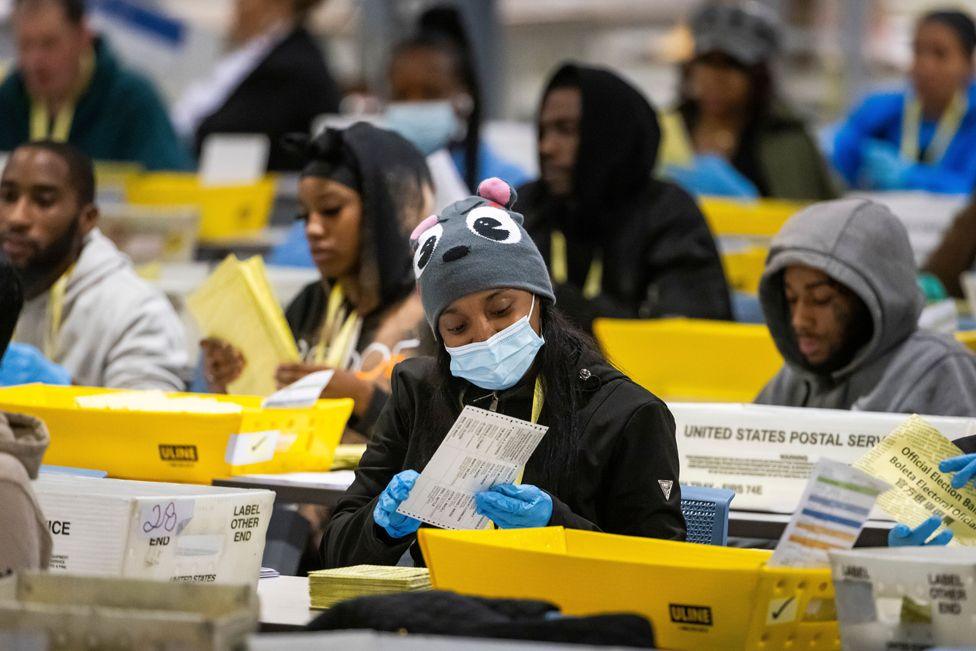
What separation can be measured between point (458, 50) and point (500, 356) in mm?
5436

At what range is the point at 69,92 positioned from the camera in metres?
8.63

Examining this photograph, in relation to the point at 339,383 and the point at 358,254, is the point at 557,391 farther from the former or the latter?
the point at 358,254

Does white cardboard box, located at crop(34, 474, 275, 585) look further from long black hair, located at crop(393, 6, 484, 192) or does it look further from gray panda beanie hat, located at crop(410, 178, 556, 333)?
long black hair, located at crop(393, 6, 484, 192)

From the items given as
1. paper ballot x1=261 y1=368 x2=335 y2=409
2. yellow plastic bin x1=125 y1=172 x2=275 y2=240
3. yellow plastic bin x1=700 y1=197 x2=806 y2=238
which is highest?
paper ballot x1=261 y1=368 x2=335 y2=409

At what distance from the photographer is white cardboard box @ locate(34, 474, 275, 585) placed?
3.22 metres

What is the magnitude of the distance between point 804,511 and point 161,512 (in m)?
1.14

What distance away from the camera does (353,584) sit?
315cm

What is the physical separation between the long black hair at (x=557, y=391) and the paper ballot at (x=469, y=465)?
0.18m

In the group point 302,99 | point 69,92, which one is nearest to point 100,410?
point 69,92

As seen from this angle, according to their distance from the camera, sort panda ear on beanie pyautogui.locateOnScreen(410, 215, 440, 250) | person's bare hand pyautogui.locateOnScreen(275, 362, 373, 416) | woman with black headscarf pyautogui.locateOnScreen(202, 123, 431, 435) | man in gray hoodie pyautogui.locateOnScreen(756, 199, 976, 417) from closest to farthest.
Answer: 1. panda ear on beanie pyautogui.locateOnScreen(410, 215, 440, 250)
2. man in gray hoodie pyautogui.locateOnScreen(756, 199, 976, 417)
3. person's bare hand pyautogui.locateOnScreen(275, 362, 373, 416)
4. woman with black headscarf pyautogui.locateOnScreen(202, 123, 431, 435)

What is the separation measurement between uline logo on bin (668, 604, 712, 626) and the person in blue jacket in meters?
5.91

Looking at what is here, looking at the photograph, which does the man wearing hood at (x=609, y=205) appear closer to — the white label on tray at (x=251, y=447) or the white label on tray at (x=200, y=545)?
the white label on tray at (x=251, y=447)

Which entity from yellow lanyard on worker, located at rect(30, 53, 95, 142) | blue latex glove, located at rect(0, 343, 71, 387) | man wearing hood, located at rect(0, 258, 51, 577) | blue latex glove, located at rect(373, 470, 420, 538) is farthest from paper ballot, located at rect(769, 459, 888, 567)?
yellow lanyard on worker, located at rect(30, 53, 95, 142)

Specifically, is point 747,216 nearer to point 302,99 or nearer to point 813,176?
point 813,176
